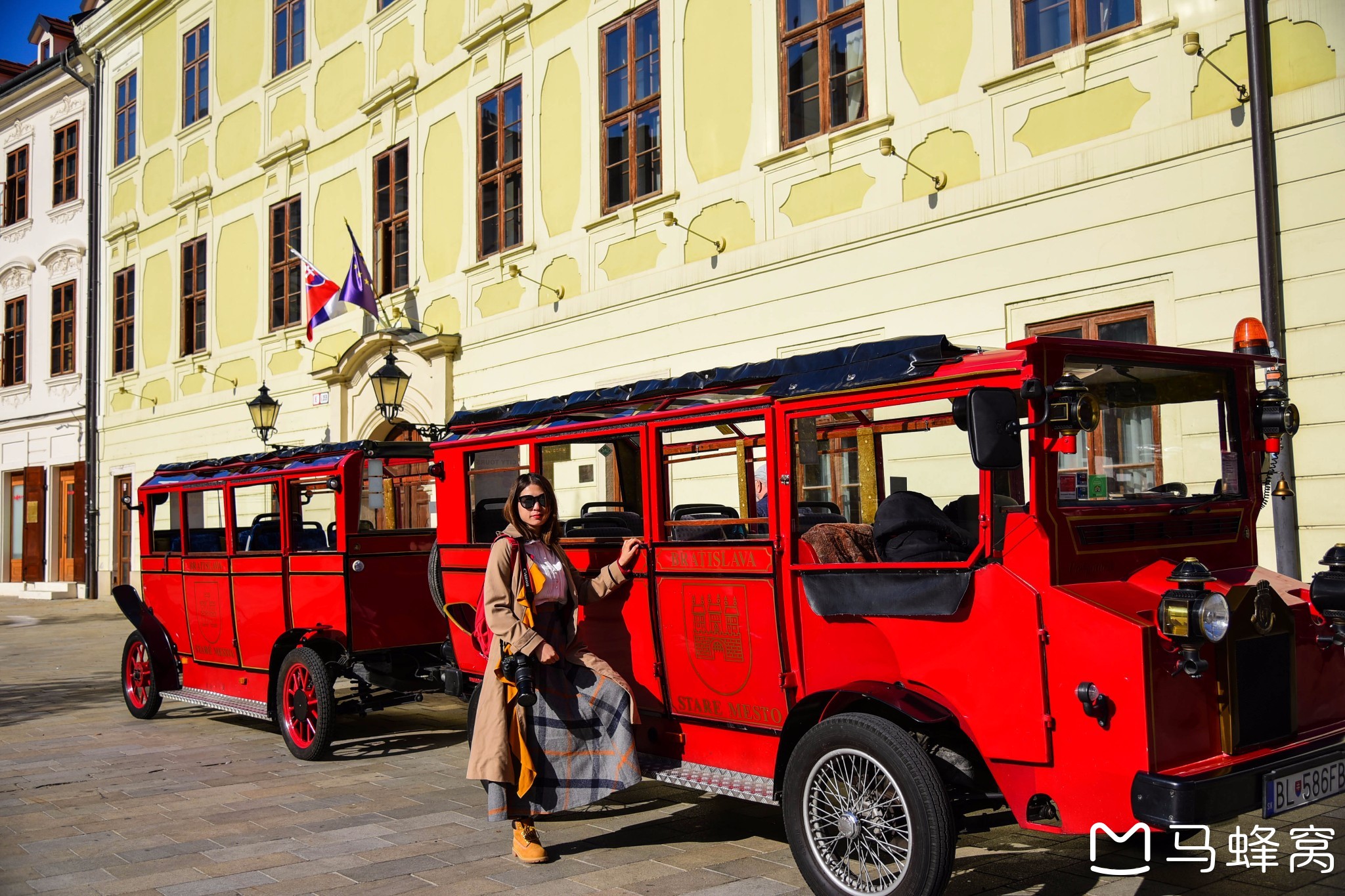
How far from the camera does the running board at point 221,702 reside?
29.5ft

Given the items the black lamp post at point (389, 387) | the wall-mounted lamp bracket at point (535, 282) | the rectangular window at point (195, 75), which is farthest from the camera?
the rectangular window at point (195, 75)

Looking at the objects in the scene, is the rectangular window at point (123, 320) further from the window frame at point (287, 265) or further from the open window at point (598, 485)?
the open window at point (598, 485)

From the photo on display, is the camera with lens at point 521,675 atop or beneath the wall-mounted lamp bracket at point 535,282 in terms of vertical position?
beneath

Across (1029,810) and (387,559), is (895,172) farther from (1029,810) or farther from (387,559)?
(1029,810)

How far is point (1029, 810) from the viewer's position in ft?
14.3

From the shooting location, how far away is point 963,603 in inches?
180

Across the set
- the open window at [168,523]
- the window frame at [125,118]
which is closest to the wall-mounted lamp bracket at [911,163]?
the open window at [168,523]

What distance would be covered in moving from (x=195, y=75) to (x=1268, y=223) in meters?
20.7

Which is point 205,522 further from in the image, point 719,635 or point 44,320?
point 44,320

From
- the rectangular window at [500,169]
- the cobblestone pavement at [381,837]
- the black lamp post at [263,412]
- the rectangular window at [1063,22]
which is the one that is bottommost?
the cobblestone pavement at [381,837]

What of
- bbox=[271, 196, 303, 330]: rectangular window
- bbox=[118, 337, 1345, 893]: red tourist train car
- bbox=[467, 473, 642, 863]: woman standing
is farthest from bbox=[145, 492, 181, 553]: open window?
bbox=[271, 196, 303, 330]: rectangular window

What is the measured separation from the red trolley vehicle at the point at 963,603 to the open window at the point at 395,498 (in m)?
3.02

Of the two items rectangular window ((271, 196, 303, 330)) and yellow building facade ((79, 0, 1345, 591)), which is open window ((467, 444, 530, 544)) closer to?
yellow building facade ((79, 0, 1345, 591))

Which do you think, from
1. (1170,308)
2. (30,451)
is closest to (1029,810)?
(1170,308)
